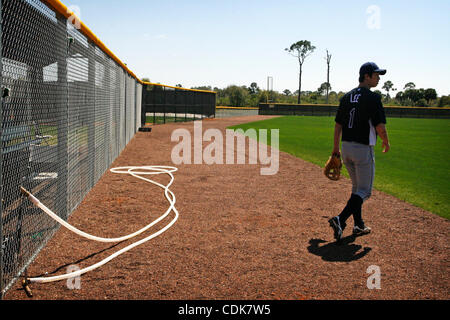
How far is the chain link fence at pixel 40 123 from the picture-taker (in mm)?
3441

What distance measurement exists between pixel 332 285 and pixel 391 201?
150 inches

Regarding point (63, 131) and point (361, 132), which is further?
point (63, 131)

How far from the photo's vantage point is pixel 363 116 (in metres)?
4.67

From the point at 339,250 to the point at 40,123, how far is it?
3.53 meters

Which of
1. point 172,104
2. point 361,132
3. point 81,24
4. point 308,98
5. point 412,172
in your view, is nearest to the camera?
point 361,132

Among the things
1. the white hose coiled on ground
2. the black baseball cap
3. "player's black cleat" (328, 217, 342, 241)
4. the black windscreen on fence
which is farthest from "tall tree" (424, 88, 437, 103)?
"player's black cleat" (328, 217, 342, 241)

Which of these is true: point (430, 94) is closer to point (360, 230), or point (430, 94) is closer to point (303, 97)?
point (303, 97)

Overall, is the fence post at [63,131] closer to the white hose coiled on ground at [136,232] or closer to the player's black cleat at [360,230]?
the white hose coiled on ground at [136,232]

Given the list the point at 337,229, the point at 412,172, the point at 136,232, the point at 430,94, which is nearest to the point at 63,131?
the point at 136,232

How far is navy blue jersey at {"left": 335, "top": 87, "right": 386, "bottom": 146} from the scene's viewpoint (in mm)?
4613

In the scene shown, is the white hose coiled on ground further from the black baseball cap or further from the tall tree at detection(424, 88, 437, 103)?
the tall tree at detection(424, 88, 437, 103)

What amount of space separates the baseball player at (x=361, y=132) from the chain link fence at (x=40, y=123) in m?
3.37
